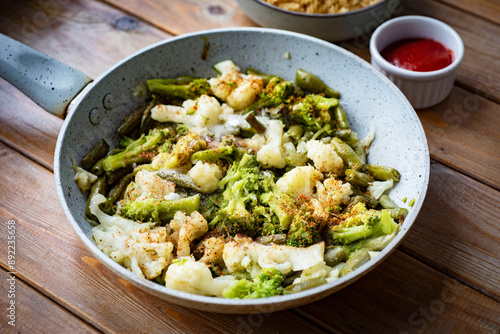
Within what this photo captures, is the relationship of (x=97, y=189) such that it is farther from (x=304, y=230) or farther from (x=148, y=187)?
(x=304, y=230)

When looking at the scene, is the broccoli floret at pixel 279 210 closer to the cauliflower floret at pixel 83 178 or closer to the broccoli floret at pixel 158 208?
the broccoli floret at pixel 158 208

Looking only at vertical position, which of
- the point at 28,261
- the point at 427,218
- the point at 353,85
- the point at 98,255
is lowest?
the point at 28,261

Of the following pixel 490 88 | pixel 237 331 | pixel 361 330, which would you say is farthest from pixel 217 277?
pixel 490 88

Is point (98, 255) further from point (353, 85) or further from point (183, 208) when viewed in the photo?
point (353, 85)

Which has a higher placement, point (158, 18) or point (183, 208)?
point (158, 18)

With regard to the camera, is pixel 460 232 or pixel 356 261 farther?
pixel 460 232

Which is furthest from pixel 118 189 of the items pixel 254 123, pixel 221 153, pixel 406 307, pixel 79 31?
pixel 79 31

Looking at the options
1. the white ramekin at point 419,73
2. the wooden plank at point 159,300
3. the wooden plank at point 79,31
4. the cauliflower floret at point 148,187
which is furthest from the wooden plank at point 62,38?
the white ramekin at point 419,73
